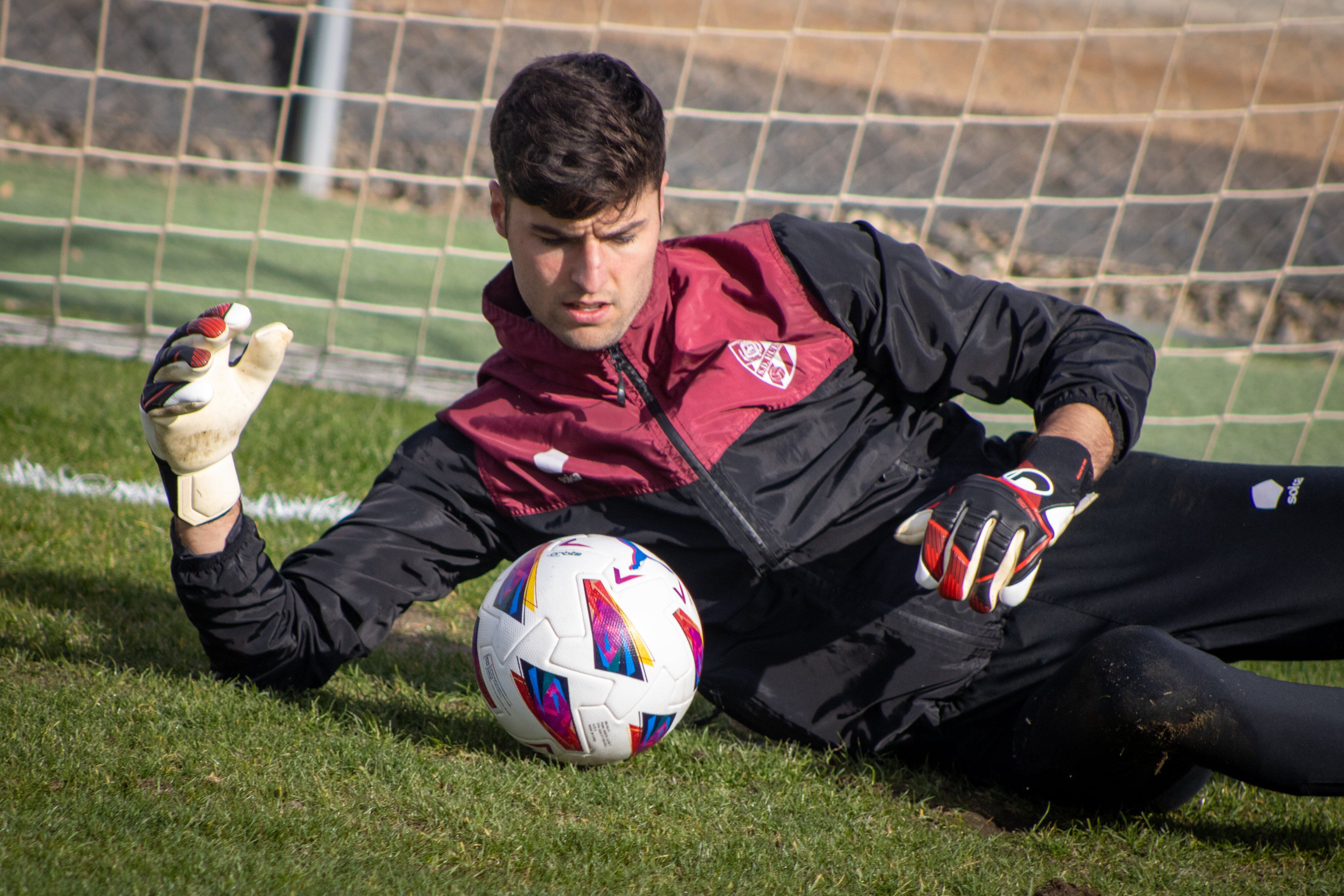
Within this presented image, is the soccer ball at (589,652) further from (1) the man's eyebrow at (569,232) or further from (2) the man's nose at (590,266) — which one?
(1) the man's eyebrow at (569,232)

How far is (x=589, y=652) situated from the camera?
2.19 metres

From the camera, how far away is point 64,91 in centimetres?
1102

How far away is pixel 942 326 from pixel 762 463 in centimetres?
53

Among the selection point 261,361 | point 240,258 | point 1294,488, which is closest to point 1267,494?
point 1294,488

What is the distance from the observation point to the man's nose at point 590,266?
2.31 meters

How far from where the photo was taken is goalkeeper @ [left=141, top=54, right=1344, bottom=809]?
2182 mm

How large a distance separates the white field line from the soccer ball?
1.69 metres

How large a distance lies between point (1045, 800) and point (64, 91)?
1189 cm

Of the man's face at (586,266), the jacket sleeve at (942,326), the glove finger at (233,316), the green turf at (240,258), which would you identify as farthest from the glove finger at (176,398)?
the green turf at (240,258)

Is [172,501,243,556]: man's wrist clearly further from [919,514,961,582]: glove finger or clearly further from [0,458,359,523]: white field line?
[0,458,359,523]: white field line

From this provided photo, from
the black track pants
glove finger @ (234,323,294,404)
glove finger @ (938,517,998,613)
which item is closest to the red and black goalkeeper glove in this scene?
glove finger @ (938,517,998,613)

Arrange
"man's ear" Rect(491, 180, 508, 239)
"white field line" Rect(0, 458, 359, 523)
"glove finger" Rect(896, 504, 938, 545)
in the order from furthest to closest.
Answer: "white field line" Rect(0, 458, 359, 523), "man's ear" Rect(491, 180, 508, 239), "glove finger" Rect(896, 504, 938, 545)

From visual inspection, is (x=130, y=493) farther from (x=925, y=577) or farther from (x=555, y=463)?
(x=925, y=577)

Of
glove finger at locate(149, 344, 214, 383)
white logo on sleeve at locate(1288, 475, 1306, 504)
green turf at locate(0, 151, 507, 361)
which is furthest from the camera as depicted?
green turf at locate(0, 151, 507, 361)
